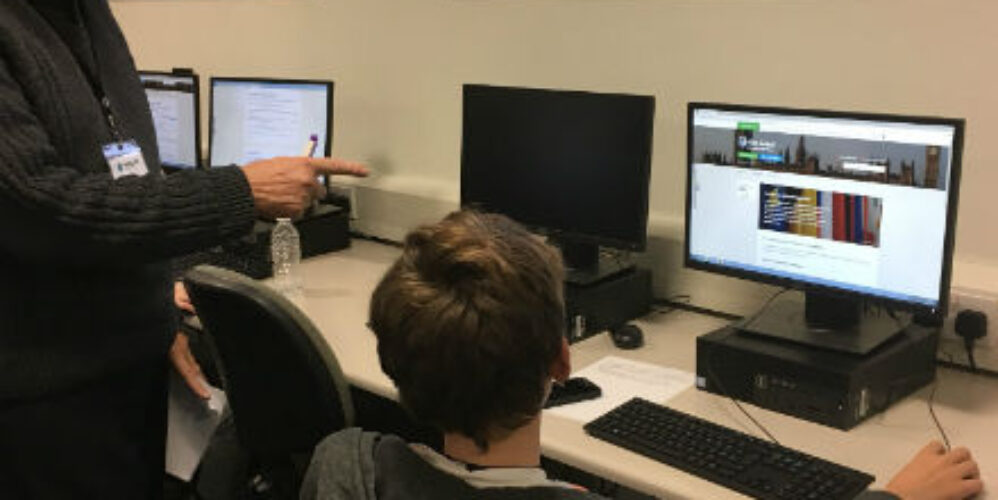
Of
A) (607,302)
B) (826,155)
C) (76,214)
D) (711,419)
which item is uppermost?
(826,155)

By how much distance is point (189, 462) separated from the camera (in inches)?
90.6

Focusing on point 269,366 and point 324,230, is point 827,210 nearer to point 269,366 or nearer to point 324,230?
point 269,366

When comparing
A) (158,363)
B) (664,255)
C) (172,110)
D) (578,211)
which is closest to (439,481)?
(158,363)

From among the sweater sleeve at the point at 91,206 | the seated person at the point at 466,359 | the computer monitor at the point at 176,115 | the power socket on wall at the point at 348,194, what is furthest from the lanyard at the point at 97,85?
the computer monitor at the point at 176,115

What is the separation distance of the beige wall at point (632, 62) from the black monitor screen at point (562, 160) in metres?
0.26

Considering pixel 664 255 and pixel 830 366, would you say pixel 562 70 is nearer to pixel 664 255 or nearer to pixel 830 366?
pixel 664 255

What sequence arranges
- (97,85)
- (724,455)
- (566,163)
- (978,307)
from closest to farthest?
(724,455)
(97,85)
(978,307)
(566,163)

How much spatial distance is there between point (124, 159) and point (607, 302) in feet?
3.56

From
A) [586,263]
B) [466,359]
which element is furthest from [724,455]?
[586,263]

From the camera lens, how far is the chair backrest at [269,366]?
6.13 feet

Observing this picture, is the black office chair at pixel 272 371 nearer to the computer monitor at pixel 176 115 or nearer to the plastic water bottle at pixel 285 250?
the plastic water bottle at pixel 285 250

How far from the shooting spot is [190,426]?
230 cm

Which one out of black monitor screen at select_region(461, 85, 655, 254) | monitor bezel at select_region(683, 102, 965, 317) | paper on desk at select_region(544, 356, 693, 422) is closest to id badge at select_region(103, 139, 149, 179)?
paper on desk at select_region(544, 356, 693, 422)

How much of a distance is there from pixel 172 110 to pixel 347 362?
5.87 ft
